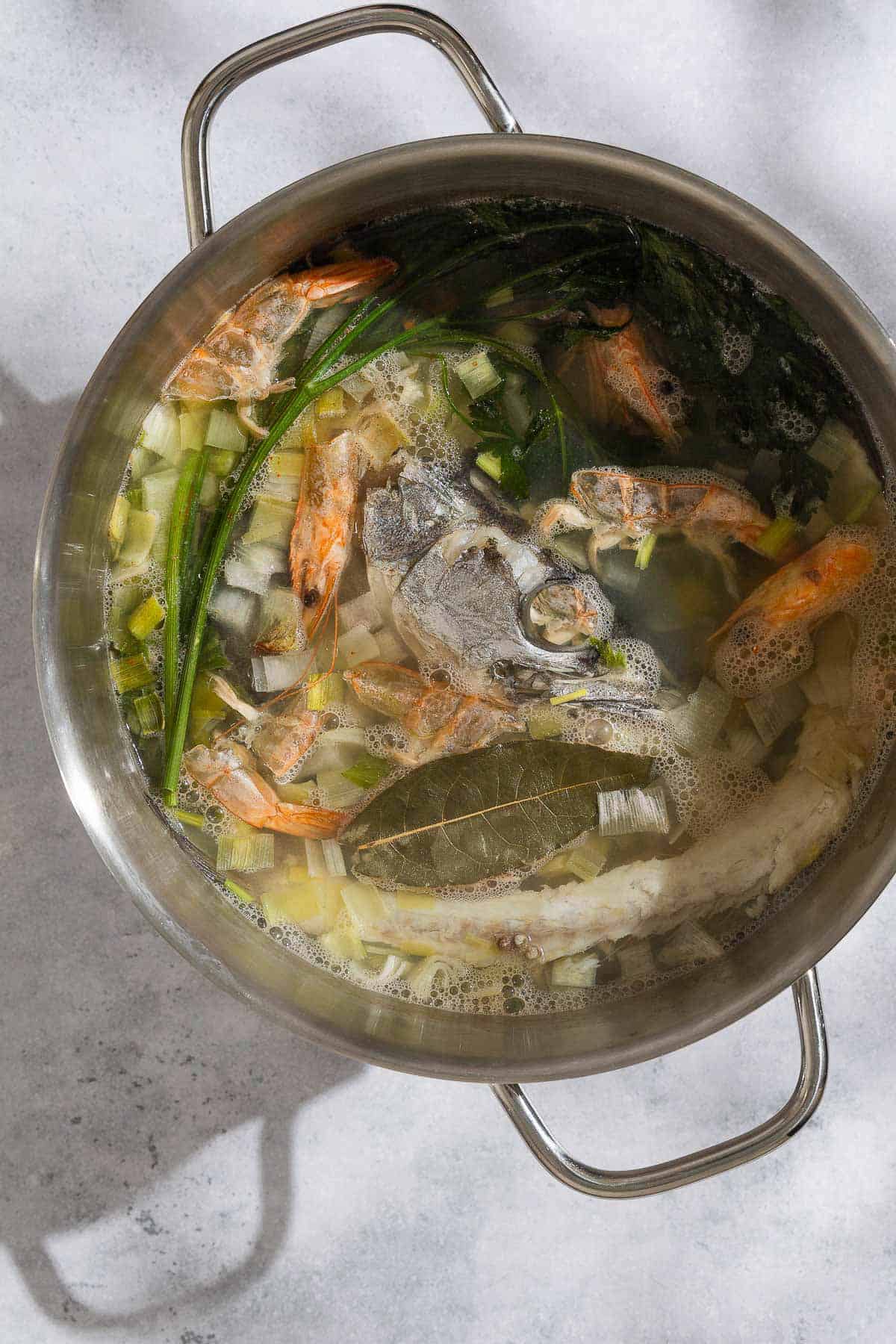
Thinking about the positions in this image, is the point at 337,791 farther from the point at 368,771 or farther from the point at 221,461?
the point at 221,461

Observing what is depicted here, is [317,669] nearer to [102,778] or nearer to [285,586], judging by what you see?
[285,586]

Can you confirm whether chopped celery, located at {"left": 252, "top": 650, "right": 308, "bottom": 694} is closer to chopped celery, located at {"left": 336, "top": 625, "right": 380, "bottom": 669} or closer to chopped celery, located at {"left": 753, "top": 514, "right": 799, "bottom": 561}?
chopped celery, located at {"left": 336, "top": 625, "right": 380, "bottom": 669}

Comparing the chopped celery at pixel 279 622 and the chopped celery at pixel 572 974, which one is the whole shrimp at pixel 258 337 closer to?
the chopped celery at pixel 279 622

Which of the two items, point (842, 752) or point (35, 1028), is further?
point (35, 1028)

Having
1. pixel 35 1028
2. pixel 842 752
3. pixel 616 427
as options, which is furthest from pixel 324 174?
pixel 35 1028

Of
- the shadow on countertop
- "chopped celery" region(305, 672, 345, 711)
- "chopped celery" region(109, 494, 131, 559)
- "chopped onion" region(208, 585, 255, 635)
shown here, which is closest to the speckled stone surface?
the shadow on countertop

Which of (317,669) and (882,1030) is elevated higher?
(317,669)

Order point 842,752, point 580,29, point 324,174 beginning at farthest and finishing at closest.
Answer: point 580,29 → point 842,752 → point 324,174
